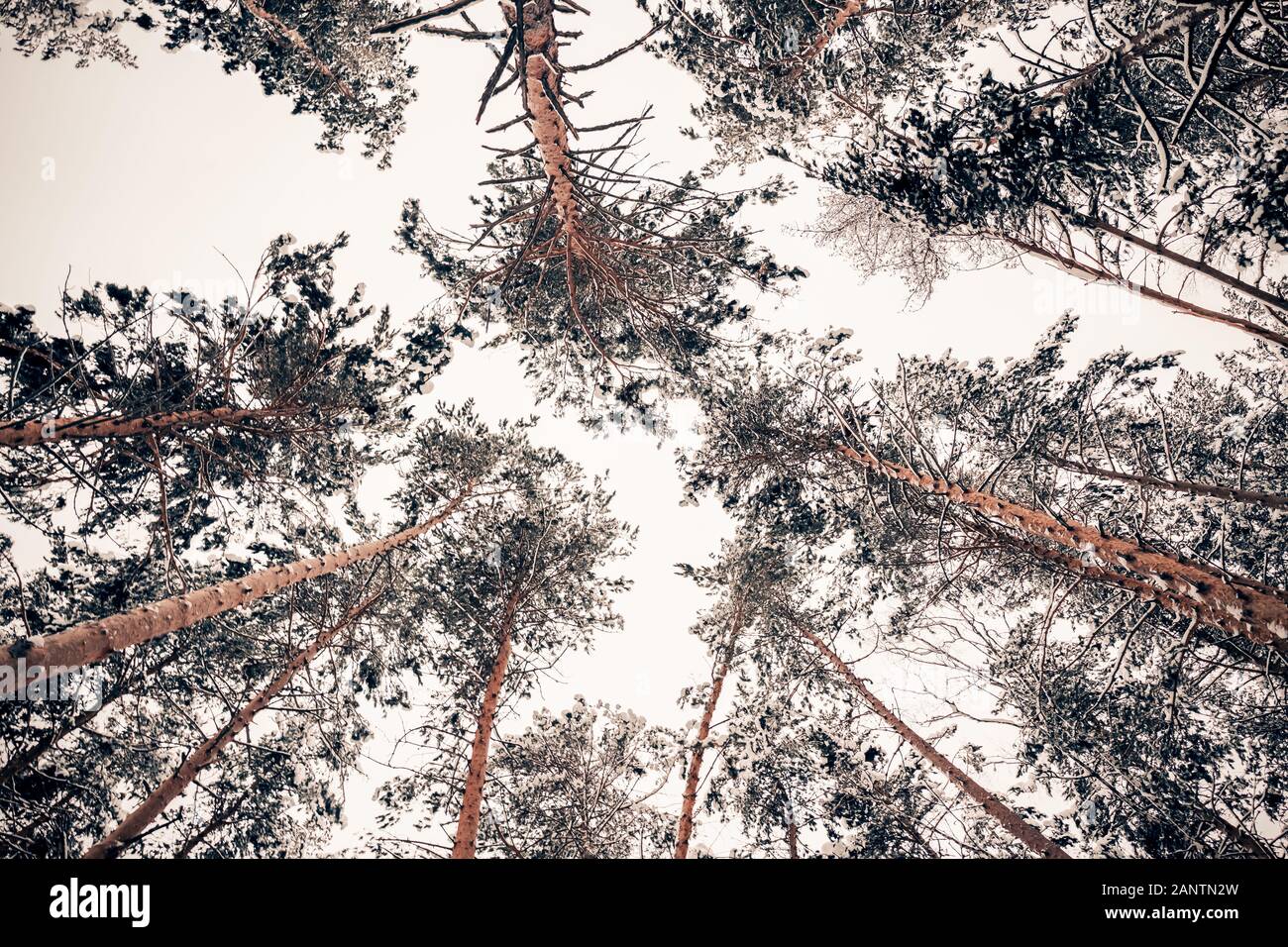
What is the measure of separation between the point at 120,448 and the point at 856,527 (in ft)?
27.6

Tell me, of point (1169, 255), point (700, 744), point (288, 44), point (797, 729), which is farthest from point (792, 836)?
point (288, 44)

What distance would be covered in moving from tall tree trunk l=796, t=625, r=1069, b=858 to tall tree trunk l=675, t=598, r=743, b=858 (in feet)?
3.45

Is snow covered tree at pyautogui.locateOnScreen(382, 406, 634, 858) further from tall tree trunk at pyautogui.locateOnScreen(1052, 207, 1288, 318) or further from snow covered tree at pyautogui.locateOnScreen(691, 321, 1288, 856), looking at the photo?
tall tree trunk at pyautogui.locateOnScreen(1052, 207, 1288, 318)

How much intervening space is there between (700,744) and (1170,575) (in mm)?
5379

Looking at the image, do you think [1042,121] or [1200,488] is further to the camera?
[1200,488]

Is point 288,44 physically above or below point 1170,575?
above

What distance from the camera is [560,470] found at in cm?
808

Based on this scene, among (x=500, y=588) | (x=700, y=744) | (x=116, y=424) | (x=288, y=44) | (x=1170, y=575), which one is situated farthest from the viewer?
(x=500, y=588)

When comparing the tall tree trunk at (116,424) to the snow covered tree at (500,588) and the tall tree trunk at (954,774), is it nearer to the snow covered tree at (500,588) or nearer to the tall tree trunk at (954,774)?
the snow covered tree at (500,588)

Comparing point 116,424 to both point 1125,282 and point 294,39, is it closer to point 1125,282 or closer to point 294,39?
point 294,39

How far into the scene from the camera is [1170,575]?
148 inches

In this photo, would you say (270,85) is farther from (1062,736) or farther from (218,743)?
(1062,736)
